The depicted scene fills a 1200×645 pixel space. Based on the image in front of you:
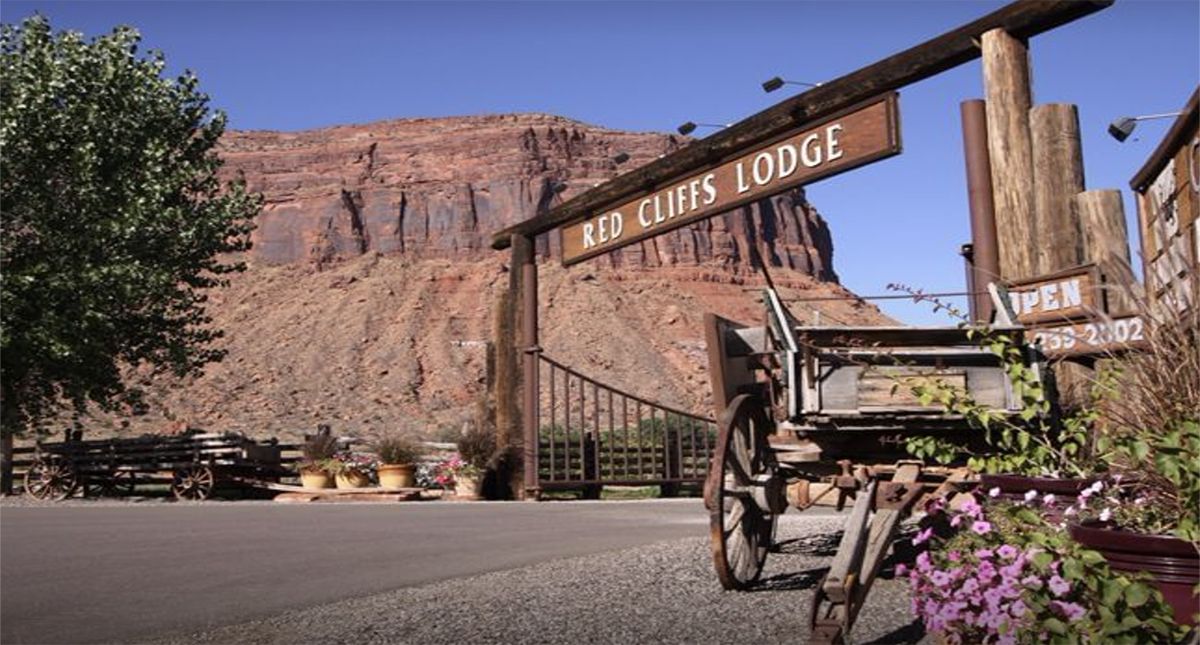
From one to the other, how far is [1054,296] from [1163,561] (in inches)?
109

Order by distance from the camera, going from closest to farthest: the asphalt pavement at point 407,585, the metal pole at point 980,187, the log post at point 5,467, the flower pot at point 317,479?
the asphalt pavement at point 407,585 < the metal pole at point 980,187 < the flower pot at point 317,479 < the log post at point 5,467

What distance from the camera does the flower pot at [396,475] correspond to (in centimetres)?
1650

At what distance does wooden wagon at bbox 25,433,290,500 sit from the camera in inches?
733

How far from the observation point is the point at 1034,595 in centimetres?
273

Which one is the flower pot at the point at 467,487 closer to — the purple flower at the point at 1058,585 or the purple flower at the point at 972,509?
the purple flower at the point at 972,509

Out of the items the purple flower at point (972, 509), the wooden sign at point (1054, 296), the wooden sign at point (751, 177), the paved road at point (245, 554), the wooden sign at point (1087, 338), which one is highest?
the wooden sign at point (751, 177)

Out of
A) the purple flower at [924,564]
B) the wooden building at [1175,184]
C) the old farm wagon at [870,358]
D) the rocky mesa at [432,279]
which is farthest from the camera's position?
the rocky mesa at [432,279]

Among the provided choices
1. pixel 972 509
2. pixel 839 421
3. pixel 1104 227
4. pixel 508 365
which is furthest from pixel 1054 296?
pixel 508 365

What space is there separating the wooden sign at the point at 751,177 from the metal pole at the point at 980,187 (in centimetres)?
88

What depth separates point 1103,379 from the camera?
3.74 meters

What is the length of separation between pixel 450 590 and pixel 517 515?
470 cm

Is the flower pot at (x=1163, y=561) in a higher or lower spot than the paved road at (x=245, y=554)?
higher

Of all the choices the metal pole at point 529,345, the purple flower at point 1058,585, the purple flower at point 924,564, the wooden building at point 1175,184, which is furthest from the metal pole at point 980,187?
the metal pole at point 529,345

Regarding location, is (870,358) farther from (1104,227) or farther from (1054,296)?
(1104,227)
